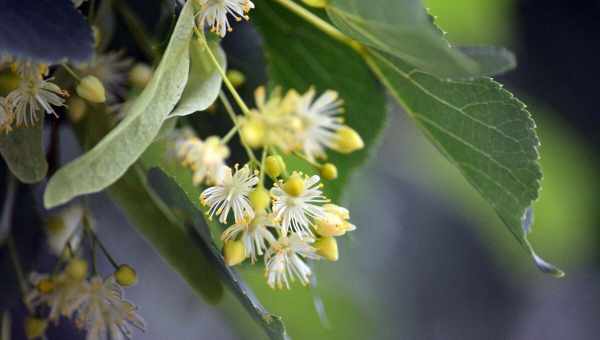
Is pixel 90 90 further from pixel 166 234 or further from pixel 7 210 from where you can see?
pixel 7 210

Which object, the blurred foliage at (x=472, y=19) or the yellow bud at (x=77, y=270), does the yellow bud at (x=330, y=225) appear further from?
the blurred foliage at (x=472, y=19)

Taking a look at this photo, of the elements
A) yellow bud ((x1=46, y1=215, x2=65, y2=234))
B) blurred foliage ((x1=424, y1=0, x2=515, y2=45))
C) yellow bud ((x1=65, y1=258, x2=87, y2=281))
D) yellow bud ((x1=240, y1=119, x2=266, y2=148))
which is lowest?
blurred foliage ((x1=424, y1=0, x2=515, y2=45))

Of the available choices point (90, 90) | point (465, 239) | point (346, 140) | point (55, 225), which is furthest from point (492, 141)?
point (465, 239)

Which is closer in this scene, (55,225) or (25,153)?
(25,153)

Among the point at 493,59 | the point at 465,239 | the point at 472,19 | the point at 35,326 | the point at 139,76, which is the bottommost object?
the point at 465,239

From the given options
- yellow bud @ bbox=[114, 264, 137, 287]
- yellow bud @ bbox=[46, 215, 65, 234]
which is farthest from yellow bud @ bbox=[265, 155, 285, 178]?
yellow bud @ bbox=[46, 215, 65, 234]

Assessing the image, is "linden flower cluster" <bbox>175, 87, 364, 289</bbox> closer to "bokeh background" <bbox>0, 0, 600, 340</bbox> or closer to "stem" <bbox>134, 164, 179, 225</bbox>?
"stem" <bbox>134, 164, 179, 225</bbox>

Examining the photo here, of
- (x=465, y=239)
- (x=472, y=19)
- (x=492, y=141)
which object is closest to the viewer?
(x=492, y=141)
